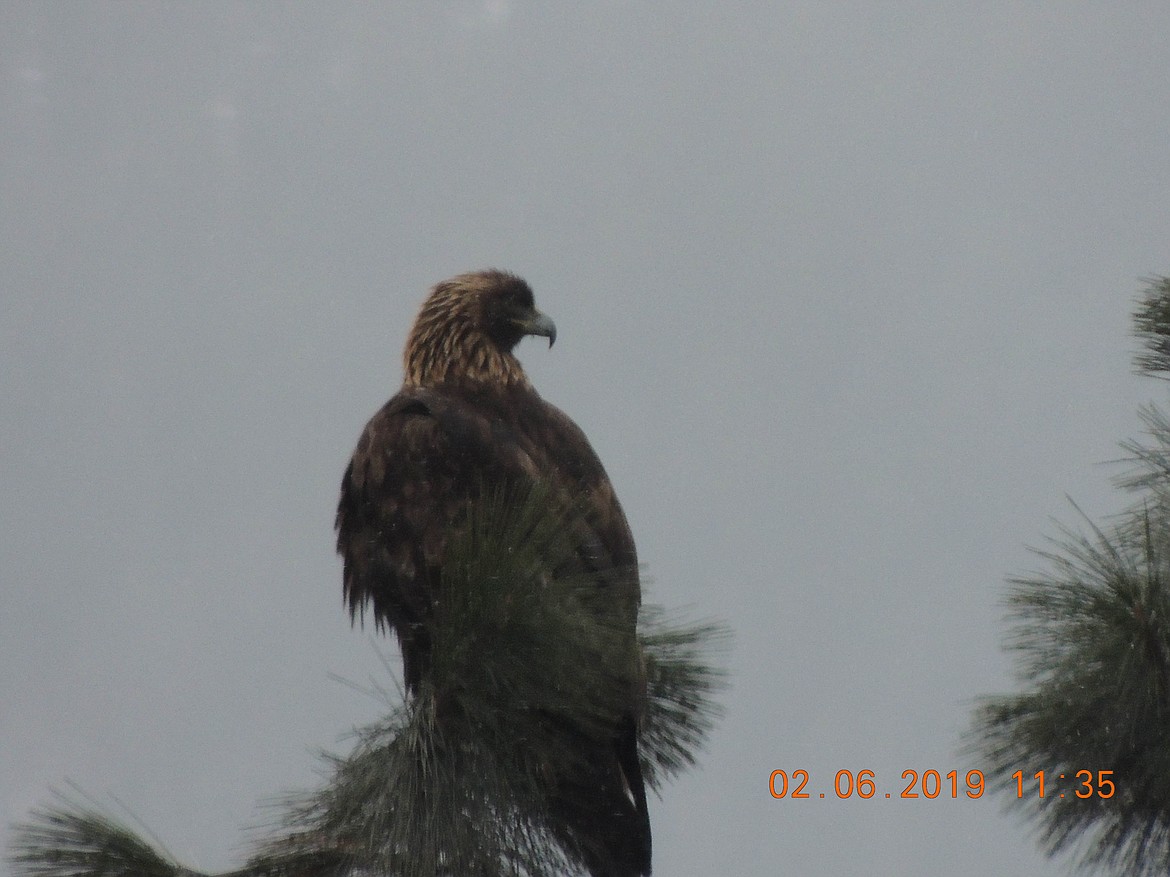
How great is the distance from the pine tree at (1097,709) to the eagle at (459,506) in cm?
91

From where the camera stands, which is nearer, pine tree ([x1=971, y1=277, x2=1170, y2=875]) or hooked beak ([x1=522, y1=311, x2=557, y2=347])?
pine tree ([x1=971, y1=277, x2=1170, y2=875])

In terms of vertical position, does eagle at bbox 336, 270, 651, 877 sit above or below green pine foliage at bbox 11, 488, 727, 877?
above

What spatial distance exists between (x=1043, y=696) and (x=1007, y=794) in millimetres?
222

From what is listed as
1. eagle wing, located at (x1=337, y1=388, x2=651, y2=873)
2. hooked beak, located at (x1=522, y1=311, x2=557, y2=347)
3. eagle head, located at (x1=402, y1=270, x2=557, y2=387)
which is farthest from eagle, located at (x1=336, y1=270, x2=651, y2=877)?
hooked beak, located at (x1=522, y1=311, x2=557, y2=347)

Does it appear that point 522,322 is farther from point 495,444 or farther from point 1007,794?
point 1007,794

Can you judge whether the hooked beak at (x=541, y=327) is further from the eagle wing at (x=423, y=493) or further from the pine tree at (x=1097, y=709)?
the pine tree at (x=1097, y=709)

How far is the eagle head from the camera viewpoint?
201 inches

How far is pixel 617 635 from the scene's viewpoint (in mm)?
2869

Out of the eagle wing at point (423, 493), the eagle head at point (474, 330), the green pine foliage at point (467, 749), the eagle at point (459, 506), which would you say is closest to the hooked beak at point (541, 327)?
the eagle head at point (474, 330)

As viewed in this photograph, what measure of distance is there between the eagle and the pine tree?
91cm

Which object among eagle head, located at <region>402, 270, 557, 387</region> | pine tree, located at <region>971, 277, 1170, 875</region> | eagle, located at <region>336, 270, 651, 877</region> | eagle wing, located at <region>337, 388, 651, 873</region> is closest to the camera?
pine tree, located at <region>971, 277, 1170, 875</region>

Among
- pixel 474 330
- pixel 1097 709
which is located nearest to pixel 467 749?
pixel 1097 709

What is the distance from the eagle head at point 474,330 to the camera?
5109 mm

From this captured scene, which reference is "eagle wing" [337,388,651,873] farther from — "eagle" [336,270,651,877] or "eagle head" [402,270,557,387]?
"eagle head" [402,270,557,387]
